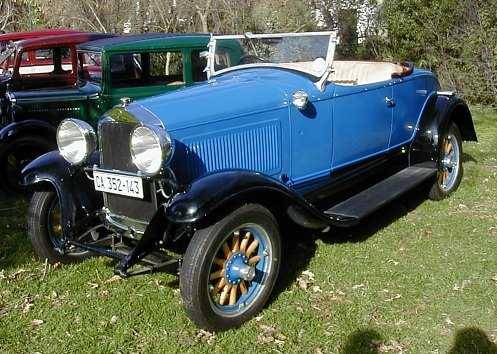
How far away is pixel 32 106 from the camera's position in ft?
23.0

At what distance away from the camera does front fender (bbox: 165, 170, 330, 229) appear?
3.41 meters

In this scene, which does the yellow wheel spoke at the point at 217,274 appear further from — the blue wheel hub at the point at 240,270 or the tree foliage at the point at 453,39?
the tree foliage at the point at 453,39

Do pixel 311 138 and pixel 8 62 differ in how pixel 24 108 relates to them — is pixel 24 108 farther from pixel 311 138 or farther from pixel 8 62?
pixel 311 138

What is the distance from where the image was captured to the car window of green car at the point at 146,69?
23.8 ft

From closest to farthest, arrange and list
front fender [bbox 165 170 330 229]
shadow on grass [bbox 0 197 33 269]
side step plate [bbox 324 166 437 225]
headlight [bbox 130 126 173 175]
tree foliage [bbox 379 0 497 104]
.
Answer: front fender [bbox 165 170 330 229]
headlight [bbox 130 126 173 175]
side step plate [bbox 324 166 437 225]
shadow on grass [bbox 0 197 33 269]
tree foliage [bbox 379 0 497 104]

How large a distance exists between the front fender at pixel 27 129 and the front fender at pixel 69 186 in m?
2.59

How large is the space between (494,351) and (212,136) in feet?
7.10

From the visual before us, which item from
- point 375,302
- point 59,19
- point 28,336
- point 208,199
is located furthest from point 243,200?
point 59,19

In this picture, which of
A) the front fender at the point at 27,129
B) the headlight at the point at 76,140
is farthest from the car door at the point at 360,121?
the front fender at the point at 27,129

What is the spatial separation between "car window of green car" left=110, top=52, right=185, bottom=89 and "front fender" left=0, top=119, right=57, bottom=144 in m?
0.93

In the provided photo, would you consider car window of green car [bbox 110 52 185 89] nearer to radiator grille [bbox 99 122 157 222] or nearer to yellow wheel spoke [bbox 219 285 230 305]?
radiator grille [bbox 99 122 157 222]

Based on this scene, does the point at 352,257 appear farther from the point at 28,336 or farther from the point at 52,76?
the point at 52,76

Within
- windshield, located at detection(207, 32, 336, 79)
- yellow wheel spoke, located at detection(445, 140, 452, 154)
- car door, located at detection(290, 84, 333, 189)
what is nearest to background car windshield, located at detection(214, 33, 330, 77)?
windshield, located at detection(207, 32, 336, 79)

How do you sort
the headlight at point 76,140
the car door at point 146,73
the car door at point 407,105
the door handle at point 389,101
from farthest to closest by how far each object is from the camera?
1. the car door at point 146,73
2. the car door at point 407,105
3. the door handle at point 389,101
4. the headlight at point 76,140
